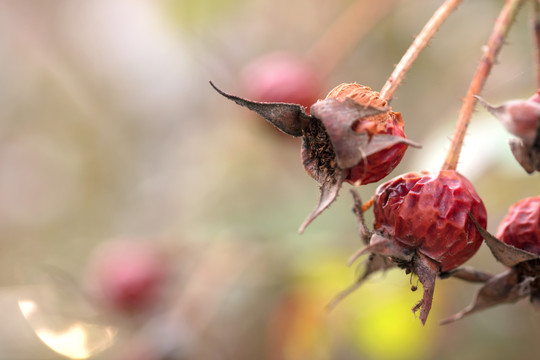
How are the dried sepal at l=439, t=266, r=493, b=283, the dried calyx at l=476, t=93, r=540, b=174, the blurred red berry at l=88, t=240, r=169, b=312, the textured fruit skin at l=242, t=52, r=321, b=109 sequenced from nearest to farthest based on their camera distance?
the dried calyx at l=476, t=93, r=540, b=174 → the dried sepal at l=439, t=266, r=493, b=283 → the textured fruit skin at l=242, t=52, r=321, b=109 → the blurred red berry at l=88, t=240, r=169, b=312

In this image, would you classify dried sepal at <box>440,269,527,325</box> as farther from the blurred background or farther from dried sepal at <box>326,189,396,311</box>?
the blurred background

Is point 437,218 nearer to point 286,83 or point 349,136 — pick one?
point 349,136

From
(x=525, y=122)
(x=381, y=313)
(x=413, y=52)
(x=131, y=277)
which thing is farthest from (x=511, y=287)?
(x=131, y=277)

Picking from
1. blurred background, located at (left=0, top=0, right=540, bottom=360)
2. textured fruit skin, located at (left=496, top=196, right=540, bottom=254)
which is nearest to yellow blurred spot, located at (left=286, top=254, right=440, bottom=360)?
blurred background, located at (left=0, top=0, right=540, bottom=360)

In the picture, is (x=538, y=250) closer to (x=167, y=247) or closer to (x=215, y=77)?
(x=167, y=247)

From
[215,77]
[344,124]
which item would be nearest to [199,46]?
[215,77]

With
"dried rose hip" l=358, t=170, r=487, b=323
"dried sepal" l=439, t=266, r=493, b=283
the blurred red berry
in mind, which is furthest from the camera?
the blurred red berry
